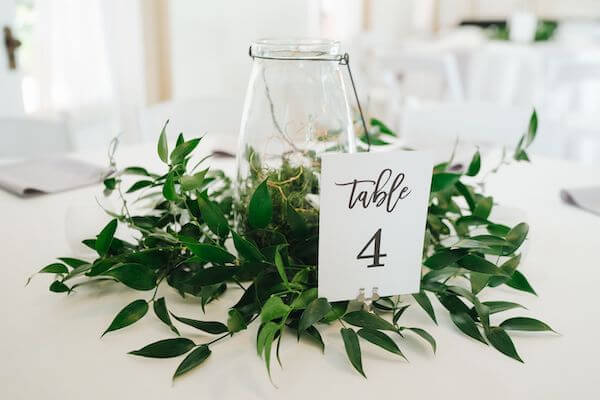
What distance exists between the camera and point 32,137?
1396mm

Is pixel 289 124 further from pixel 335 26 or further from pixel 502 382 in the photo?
pixel 335 26

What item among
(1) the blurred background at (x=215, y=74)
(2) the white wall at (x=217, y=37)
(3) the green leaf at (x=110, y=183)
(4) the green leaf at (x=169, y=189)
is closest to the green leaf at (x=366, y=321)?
(4) the green leaf at (x=169, y=189)

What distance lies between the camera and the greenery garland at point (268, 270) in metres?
0.51

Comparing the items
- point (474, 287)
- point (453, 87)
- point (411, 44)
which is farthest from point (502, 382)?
point (411, 44)

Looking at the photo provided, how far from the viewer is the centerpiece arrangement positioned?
1.69 ft

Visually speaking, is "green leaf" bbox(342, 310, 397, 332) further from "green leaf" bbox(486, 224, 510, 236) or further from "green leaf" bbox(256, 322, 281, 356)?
"green leaf" bbox(486, 224, 510, 236)

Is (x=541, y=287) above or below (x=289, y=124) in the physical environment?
below

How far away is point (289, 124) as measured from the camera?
633 millimetres

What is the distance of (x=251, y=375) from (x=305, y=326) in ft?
0.21

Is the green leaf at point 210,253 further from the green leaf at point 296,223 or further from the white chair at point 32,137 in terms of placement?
the white chair at point 32,137

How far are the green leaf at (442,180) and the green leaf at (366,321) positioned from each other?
20 cm

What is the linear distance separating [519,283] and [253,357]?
0.30m

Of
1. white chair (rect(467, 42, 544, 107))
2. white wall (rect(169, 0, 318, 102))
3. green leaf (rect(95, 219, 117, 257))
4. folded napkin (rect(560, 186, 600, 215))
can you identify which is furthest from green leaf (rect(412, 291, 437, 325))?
white chair (rect(467, 42, 544, 107))

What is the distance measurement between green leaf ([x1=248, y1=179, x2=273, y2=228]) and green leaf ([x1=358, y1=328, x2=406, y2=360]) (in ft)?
0.46
